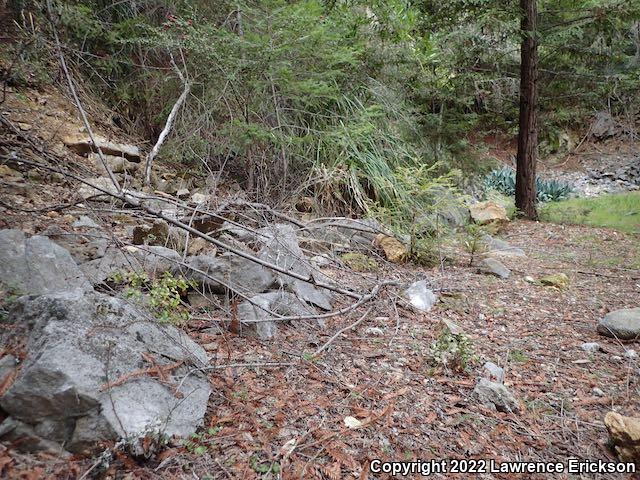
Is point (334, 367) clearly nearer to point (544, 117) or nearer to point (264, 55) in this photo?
point (264, 55)

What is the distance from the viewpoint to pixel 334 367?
1.94 meters

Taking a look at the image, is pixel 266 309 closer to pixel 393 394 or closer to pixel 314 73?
pixel 393 394

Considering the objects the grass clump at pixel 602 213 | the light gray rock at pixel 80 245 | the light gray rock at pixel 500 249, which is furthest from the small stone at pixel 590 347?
the grass clump at pixel 602 213

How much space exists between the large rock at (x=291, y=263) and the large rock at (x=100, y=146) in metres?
2.35

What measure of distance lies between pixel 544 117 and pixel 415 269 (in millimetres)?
5390

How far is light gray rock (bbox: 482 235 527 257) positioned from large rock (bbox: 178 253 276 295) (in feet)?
8.61

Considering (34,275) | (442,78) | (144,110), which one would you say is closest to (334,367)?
(34,275)

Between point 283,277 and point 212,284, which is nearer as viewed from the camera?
point 212,284

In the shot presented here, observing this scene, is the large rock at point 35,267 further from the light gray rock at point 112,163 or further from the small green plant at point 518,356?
the light gray rock at point 112,163

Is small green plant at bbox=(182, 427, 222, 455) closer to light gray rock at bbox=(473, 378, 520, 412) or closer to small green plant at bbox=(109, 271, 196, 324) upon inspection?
small green plant at bbox=(109, 271, 196, 324)

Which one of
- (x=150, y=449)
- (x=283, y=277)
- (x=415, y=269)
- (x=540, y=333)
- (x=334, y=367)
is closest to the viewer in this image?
(x=150, y=449)

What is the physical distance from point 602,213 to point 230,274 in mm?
7047

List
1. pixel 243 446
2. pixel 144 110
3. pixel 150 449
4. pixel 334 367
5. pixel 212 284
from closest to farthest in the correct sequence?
1. pixel 150 449
2. pixel 243 446
3. pixel 334 367
4. pixel 212 284
5. pixel 144 110

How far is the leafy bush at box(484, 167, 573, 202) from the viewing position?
395 inches
